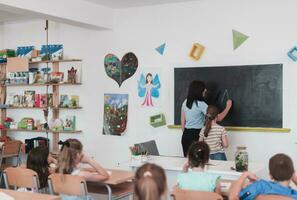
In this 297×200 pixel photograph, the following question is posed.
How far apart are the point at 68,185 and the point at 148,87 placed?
3194 millimetres

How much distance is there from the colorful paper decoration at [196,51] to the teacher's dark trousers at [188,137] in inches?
40.8

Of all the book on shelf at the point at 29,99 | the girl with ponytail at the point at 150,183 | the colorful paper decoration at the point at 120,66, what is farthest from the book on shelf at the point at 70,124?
the girl with ponytail at the point at 150,183

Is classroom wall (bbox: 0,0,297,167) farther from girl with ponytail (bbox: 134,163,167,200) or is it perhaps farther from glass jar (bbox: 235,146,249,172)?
girl with ponytail (bbox: 134,163,167,200)

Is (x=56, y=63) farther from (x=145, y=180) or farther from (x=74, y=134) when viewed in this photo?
(x=145, y=180)

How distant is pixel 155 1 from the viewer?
249 inches

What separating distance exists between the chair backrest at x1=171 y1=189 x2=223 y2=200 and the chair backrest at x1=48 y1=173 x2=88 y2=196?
838mm

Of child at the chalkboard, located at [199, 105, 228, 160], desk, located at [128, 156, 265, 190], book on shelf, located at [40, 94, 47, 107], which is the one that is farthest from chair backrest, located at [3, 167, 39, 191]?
book on shelf, located at [40, 94, 47, 107]

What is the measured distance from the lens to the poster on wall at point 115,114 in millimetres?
6871

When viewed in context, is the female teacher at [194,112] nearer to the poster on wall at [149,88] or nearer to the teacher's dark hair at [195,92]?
the teacher's dark hair at [195,92]

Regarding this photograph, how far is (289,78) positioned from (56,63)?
Result: 12.6ft

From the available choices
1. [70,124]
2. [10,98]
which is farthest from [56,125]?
[10,98]

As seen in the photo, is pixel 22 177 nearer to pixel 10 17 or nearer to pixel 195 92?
pixel 195 92

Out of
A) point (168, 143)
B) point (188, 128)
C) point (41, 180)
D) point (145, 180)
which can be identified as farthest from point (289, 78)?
point (145, 180)

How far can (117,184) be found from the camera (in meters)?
4.20
